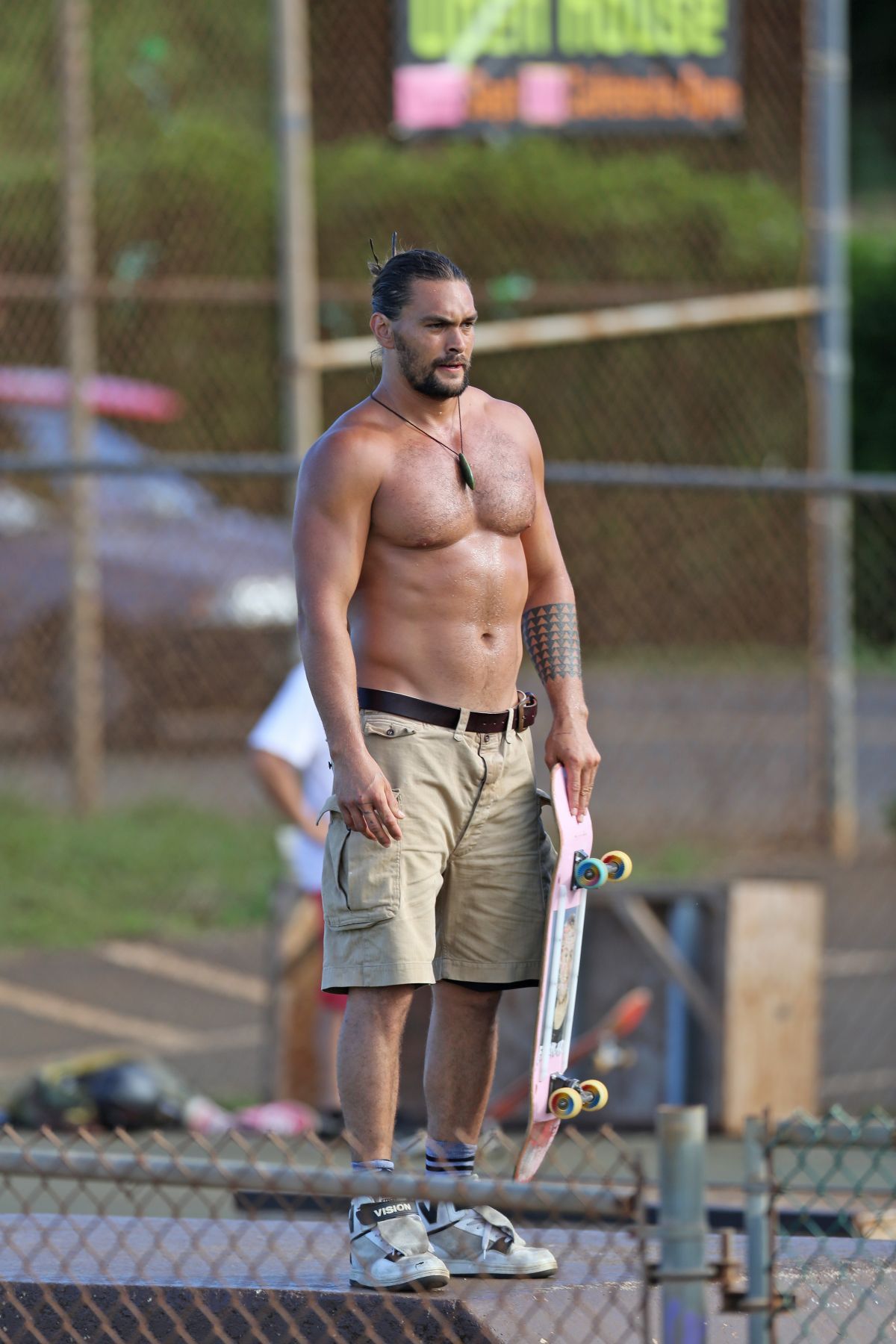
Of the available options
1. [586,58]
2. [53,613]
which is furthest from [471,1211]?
[586,58]

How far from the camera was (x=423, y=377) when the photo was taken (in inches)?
138

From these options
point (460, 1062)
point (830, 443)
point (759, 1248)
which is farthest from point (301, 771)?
point (830, 443)

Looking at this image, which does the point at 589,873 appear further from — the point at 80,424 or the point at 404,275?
the point at 80,424

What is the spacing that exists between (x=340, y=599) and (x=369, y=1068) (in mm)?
888

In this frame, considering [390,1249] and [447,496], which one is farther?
[447,496]

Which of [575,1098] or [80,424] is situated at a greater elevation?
[80,424]

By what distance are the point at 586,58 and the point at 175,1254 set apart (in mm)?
7157

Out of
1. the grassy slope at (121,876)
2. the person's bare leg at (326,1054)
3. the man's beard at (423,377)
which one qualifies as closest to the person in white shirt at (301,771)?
the person's bare leg at (326,1054)

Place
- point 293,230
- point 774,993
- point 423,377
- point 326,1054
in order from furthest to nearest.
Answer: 1. point 293,230
2. point 774,993
3. point 326,1054
4. point 423,377

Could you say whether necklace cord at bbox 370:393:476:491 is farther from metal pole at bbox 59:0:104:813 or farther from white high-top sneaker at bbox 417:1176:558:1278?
metal pole at bbox 59:0:104:813

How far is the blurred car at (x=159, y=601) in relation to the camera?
929 cm

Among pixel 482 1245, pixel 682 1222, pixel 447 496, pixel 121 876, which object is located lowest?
pixel 121 876

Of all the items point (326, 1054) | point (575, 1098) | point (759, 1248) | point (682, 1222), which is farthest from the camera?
point (326, 1054)

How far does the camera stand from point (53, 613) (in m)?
9.65
